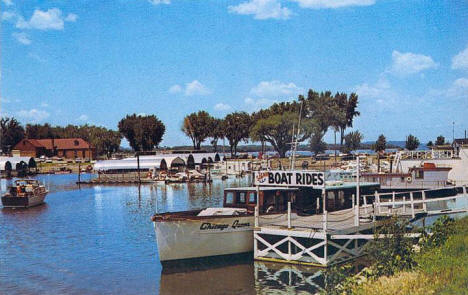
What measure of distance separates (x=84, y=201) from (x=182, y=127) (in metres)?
87.5

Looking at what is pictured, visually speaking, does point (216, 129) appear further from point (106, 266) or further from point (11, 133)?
point (106, 266)

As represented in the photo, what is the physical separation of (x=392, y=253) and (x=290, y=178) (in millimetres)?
9778

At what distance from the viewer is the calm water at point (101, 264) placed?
78.0 ft

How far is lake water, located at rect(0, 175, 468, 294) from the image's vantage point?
23672 mm

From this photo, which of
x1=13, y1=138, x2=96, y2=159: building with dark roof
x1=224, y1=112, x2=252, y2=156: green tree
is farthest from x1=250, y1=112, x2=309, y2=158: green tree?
x1=13, y1=138, x2=96, y2=159: building with dark roof

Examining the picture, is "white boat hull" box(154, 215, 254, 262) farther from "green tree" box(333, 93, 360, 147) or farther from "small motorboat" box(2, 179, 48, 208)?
"green tree" box(333, 93, 360, 147)

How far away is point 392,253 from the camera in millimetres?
18766

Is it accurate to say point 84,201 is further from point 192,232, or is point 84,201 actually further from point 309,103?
point 309,103

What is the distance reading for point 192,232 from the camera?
26000mm

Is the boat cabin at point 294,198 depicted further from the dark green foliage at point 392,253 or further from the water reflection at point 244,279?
the dark green foliage at point 392,253

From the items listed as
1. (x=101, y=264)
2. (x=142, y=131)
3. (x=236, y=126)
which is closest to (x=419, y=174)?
(x=101, y=264)

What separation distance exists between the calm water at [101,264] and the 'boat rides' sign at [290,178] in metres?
4.59

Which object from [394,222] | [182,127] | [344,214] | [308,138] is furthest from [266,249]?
[182,127]

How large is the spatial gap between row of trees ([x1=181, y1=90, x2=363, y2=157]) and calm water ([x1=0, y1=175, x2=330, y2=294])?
7629cm
